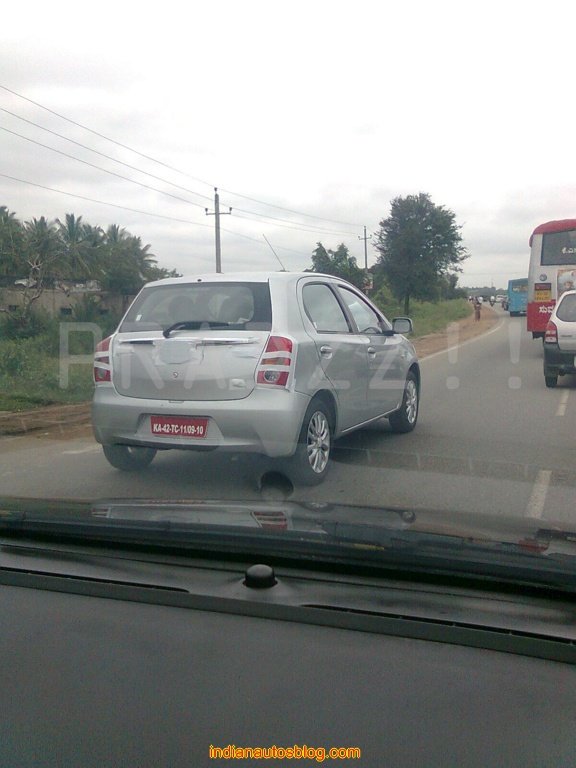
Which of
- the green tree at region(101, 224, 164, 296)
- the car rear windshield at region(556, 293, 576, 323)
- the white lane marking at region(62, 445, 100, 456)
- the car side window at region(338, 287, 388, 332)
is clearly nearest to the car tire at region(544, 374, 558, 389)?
the car rear windshield at region(556, 293, 576, 323)

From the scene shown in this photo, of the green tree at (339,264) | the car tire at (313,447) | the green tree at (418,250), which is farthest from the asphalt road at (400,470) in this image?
the green tree at (418,250)

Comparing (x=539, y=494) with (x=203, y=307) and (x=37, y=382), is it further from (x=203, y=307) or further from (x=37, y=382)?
(x=37, y=382)

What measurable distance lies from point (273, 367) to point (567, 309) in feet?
31.8

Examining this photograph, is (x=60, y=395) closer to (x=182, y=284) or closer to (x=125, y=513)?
(x=182, y=284)

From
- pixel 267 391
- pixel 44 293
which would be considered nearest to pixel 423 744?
pixel 267 391

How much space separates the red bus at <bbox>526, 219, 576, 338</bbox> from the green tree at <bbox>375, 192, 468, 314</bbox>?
24.2 m

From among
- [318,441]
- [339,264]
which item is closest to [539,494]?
[318,441]

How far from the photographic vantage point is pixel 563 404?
11.7m

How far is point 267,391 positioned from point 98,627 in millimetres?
3301

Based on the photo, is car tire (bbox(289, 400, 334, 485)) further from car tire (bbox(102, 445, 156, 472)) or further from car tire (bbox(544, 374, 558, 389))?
car tire (bbox(544, 374, 558, 389))

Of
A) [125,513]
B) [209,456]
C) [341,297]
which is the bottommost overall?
[209,456]

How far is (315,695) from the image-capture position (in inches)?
87.7

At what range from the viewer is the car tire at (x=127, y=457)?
22.8 ft

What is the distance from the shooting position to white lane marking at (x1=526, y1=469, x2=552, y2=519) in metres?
5.73
